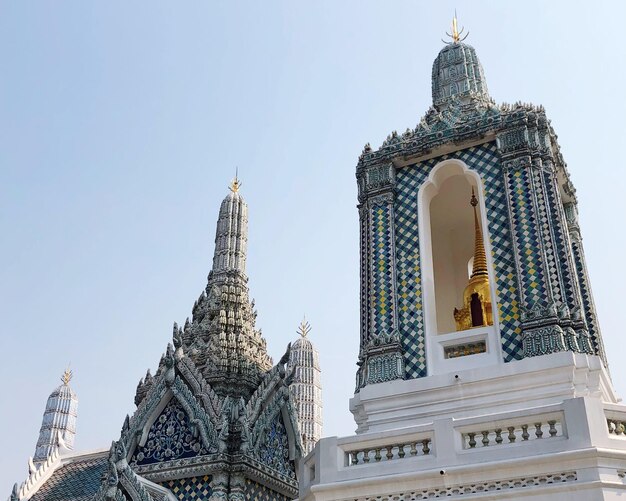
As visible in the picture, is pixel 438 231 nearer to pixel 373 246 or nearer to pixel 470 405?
pixel 373 246

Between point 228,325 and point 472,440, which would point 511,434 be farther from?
point 228,325

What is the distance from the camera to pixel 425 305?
10.6 meters

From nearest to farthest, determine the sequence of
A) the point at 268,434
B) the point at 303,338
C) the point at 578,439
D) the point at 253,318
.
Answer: the point at 578,439 → the point at 268,434 → the point at 253,318 → the point at 303,338

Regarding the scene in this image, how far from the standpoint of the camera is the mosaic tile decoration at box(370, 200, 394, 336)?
34.9 feet

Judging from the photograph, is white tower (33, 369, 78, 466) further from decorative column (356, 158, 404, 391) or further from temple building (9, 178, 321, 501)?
decorative column (356, 158, 404, 391)

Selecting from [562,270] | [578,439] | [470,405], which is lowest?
[578,439]

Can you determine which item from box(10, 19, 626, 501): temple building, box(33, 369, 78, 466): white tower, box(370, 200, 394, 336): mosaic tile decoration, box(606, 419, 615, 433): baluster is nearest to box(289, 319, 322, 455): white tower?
box(33, 369, 78, 466): white tower

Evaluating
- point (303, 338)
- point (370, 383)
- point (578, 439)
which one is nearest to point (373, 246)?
point (370, 383)

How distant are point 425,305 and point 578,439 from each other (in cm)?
351

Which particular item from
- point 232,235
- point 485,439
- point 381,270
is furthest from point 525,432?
point 232,235

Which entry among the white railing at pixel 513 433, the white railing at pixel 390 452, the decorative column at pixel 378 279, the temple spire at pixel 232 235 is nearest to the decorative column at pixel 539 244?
the decorative column at pixel 378 279

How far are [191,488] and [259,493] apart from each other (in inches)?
41.9

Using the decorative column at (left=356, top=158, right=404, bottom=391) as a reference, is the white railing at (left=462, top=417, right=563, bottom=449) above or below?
below

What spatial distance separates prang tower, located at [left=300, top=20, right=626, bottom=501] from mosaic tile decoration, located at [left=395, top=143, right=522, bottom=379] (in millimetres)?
19
